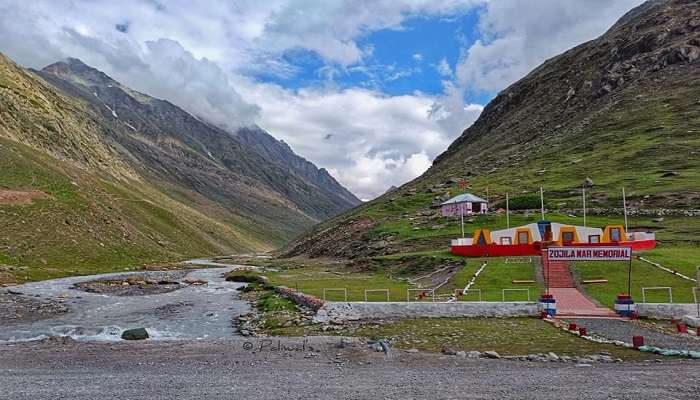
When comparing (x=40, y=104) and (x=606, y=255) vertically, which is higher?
(x=40, y=104)

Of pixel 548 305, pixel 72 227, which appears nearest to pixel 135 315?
pixel 548 305

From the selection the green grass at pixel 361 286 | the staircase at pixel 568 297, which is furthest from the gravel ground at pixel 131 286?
the staircase at pixel 568 297

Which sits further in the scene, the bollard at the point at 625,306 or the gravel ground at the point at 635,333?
the bollard at the point at 625,306

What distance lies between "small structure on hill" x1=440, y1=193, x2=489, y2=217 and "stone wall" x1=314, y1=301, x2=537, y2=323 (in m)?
53.4

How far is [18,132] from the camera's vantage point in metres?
152

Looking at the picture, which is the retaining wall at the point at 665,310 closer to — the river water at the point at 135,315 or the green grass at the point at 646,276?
the green grass at the point at 646,276

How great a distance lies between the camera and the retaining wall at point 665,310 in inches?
1155

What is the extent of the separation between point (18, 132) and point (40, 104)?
34.3m

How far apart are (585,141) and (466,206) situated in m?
59.0

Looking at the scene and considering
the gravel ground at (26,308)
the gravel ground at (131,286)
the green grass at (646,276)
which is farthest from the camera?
the gravel ground at (131,286)

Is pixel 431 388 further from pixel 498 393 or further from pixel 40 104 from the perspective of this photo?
pixel 40 104

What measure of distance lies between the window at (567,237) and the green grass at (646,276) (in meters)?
10.0

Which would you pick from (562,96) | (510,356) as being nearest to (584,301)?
(510,356)

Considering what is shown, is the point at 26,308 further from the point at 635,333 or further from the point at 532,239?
the point at 532,239
